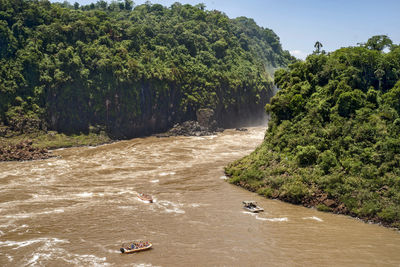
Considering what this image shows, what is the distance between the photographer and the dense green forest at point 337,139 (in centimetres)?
3797

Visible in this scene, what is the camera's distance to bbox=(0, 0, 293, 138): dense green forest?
78.4 meters

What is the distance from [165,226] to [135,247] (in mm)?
5545

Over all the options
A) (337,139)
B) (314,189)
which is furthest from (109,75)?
(314,189)

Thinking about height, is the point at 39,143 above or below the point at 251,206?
above

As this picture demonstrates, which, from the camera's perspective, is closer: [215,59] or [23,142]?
[23,142]

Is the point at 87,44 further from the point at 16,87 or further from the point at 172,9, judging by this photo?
the point at 172,9

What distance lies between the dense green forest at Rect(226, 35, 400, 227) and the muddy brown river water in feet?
7.56

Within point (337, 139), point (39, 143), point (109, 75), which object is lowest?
point (39, 143)

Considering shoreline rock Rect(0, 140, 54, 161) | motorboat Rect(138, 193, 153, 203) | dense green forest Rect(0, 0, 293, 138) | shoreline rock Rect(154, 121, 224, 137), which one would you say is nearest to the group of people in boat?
motorboat Rect(138, 193, 153, 203)

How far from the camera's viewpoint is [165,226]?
1355 inches

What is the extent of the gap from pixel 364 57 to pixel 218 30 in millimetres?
90146

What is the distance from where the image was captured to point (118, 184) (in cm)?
4900

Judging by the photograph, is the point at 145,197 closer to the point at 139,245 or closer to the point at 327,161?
the point at 139,245

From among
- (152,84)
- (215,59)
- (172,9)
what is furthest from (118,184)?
(172,9)
